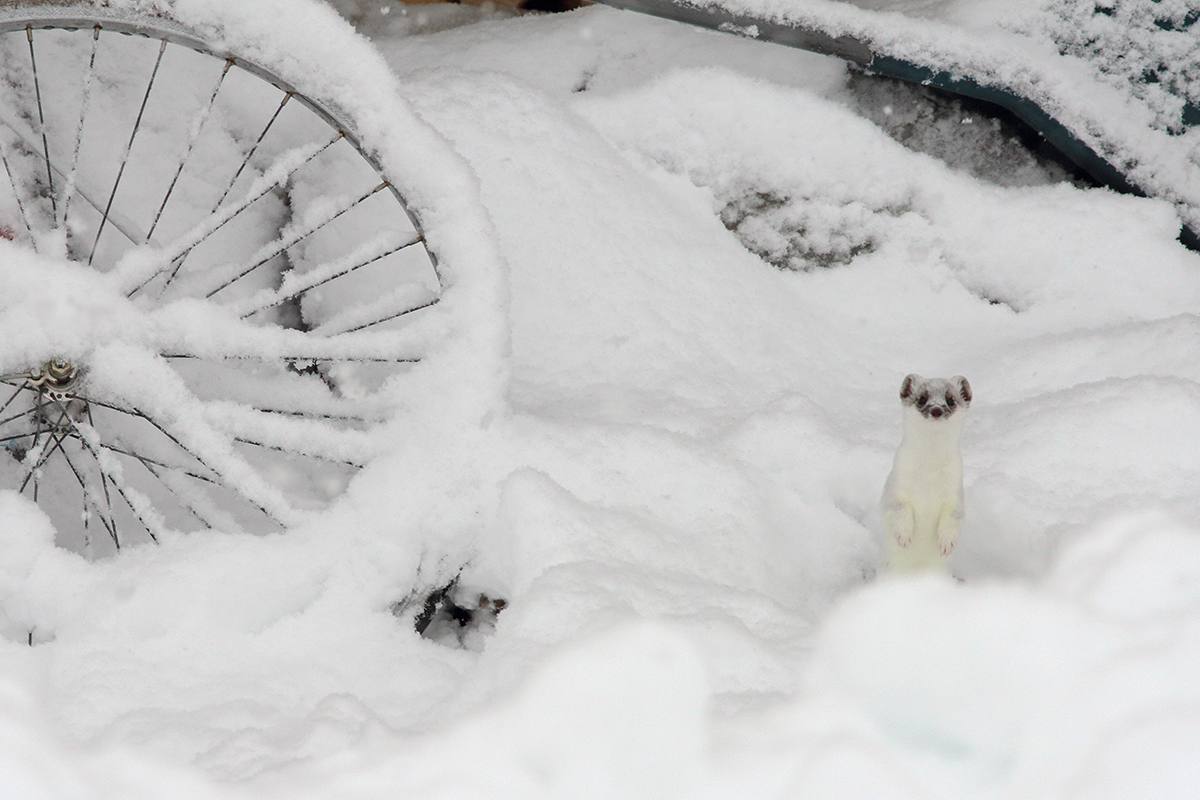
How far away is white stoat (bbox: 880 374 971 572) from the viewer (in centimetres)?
183

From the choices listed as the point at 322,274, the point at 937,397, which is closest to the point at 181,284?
the point at 322,274

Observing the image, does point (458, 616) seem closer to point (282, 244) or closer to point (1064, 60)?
point (282, 244)

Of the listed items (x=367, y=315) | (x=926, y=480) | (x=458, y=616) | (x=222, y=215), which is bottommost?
(x=458, y=616)

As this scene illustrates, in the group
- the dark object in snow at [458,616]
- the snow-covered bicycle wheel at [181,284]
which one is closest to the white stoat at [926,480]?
the dark object in snow at [458,616]

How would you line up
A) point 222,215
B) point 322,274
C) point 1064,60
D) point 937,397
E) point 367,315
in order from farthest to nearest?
point 1064,60, point 367,315, point 322,274, point 222,215, point 937,397

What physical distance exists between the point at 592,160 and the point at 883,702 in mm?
1672

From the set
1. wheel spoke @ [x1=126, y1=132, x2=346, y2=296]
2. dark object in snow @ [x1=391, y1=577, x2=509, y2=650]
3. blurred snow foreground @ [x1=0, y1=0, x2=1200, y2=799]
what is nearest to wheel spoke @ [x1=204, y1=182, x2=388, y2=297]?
wheel spoke @ [x1=126, y1=132, x2=346, y2=296]

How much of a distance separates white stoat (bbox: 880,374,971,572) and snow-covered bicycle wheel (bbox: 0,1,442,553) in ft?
3.53

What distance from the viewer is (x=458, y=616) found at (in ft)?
7.30

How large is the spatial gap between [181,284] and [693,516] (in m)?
1.39

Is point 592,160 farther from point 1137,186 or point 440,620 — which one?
point 1137,186

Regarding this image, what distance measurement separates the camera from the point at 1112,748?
64.4 inches

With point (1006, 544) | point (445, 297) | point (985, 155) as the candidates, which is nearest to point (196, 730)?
point (445, 297)

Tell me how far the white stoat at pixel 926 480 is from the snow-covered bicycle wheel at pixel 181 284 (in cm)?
108
